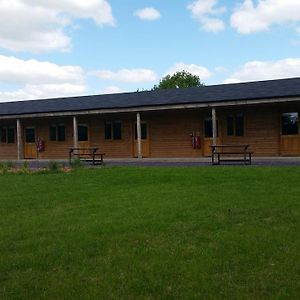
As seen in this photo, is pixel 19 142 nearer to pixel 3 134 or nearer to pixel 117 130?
pixel 3 134

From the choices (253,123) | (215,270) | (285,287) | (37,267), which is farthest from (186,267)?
(253,123)

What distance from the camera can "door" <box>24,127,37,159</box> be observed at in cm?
2864

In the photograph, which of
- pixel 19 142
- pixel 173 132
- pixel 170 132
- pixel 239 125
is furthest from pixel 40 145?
pixel 239 125

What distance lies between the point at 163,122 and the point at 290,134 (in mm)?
6411

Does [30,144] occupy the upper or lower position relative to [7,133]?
lower

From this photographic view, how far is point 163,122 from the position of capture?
2506cm

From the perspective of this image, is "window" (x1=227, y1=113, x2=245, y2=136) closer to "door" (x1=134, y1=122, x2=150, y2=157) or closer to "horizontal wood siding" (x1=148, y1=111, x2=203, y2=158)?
"horizontal wood siding" (x1=148, y1=111, x2=203, y2=158)

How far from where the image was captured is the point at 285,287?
4.35 metres

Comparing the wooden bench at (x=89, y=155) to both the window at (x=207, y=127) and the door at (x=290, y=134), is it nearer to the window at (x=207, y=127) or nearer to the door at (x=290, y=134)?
the window at (x=207, y=127)

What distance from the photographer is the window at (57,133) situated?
27.8 meters

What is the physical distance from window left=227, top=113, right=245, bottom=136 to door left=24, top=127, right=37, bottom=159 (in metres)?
11.7

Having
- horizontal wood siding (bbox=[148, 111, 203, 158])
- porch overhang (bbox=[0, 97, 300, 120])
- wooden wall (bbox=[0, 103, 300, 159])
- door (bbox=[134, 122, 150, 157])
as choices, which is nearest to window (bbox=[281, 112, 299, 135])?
wooden wall (bbox=[0, 103, 300, 159])

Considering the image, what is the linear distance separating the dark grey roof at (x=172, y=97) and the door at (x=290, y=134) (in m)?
1.42

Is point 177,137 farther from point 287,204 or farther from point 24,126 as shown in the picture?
point 287,204
